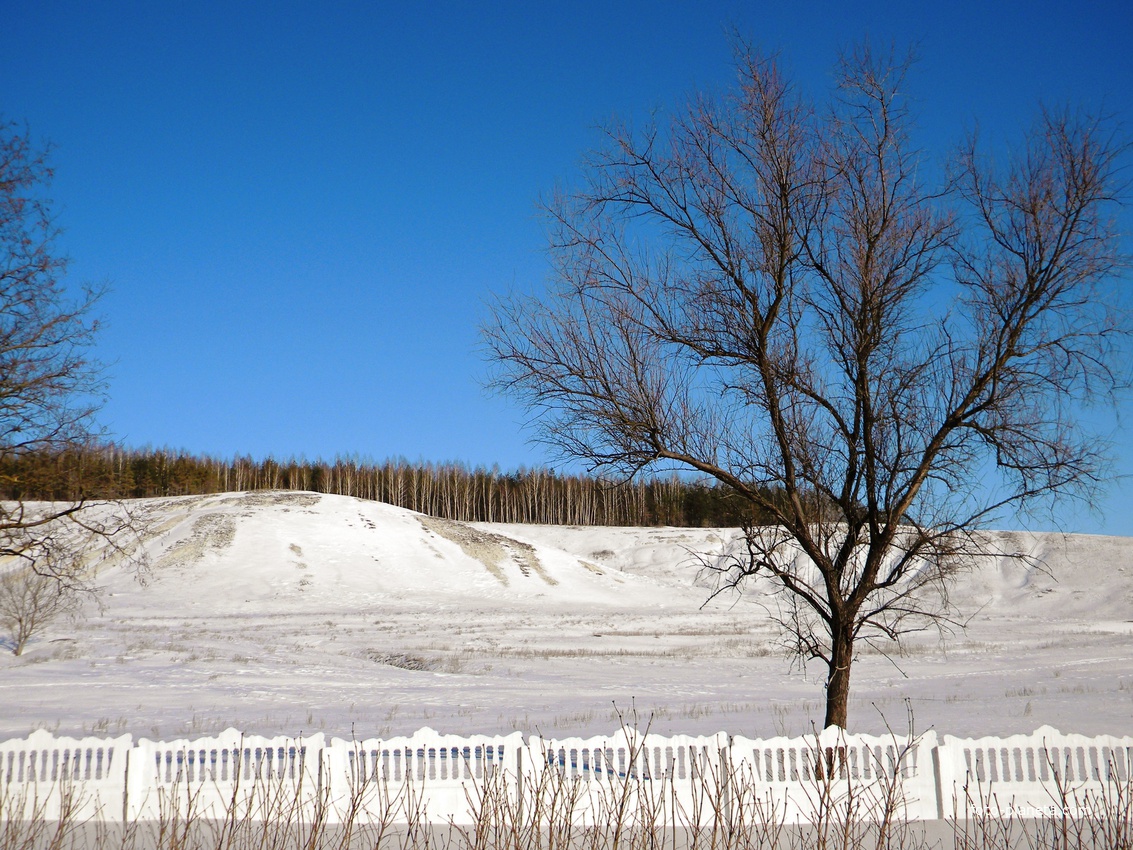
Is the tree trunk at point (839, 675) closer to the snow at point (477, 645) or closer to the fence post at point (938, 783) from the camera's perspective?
the fence post at point (938, 783)

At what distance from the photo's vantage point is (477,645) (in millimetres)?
33281

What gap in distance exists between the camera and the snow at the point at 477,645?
1747 centimetres

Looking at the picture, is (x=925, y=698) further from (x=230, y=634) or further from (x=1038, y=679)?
(x=230, y=634)

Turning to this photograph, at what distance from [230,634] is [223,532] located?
27121 millimetres

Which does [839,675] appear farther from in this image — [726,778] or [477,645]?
[477,645]

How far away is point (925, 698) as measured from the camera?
67.4 feet

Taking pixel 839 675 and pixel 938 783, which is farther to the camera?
pixel 839 675

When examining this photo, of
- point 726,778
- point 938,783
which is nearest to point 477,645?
point 938,783

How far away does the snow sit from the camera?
17.5 metres

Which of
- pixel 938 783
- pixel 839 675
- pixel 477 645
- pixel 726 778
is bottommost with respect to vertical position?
pixel 477 645

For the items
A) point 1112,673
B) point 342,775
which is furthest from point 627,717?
point 1112,673

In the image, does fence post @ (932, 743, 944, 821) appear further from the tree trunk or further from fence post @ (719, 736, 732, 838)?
fence post @ (719, 736, 732, 838)

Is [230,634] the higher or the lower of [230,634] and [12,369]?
the lower

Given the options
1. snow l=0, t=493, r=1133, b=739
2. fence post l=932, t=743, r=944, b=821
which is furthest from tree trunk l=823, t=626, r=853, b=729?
snow l=0, t=493, r=1133, b=739
